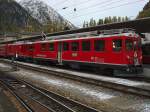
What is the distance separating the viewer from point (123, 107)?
37.7 ft

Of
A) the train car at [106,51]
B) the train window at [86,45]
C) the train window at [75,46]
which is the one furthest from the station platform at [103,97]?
the train window at [75,46]

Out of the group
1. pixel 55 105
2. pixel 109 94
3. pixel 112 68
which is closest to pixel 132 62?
pixel 112 68

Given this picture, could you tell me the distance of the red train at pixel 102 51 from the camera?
63.4 ft

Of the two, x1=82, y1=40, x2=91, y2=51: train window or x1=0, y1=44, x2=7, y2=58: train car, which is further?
x1=0, y1=44, x2=7, y2=58: train car

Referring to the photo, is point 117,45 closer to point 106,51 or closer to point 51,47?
point 106,51

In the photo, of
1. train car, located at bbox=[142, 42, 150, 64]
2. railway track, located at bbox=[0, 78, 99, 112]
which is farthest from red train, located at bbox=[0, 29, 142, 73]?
train car, located at bbox=[142, 42, 150, 64]

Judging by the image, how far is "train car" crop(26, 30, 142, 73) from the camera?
63.3 feet

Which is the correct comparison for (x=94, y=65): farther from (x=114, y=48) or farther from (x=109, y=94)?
(x=109, y=94)

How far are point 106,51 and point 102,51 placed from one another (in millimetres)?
496

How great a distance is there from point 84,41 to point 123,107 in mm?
11894

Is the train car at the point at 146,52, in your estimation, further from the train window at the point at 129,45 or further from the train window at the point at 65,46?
the train window at the point at 129,45

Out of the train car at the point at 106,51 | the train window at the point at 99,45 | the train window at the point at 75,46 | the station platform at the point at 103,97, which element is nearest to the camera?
the station platform at the point at 103,97

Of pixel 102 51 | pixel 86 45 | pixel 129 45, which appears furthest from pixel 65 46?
pixel 129 45

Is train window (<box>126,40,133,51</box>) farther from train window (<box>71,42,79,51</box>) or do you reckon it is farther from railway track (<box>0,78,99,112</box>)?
railway track (<box>0,78,99,112</box>)
